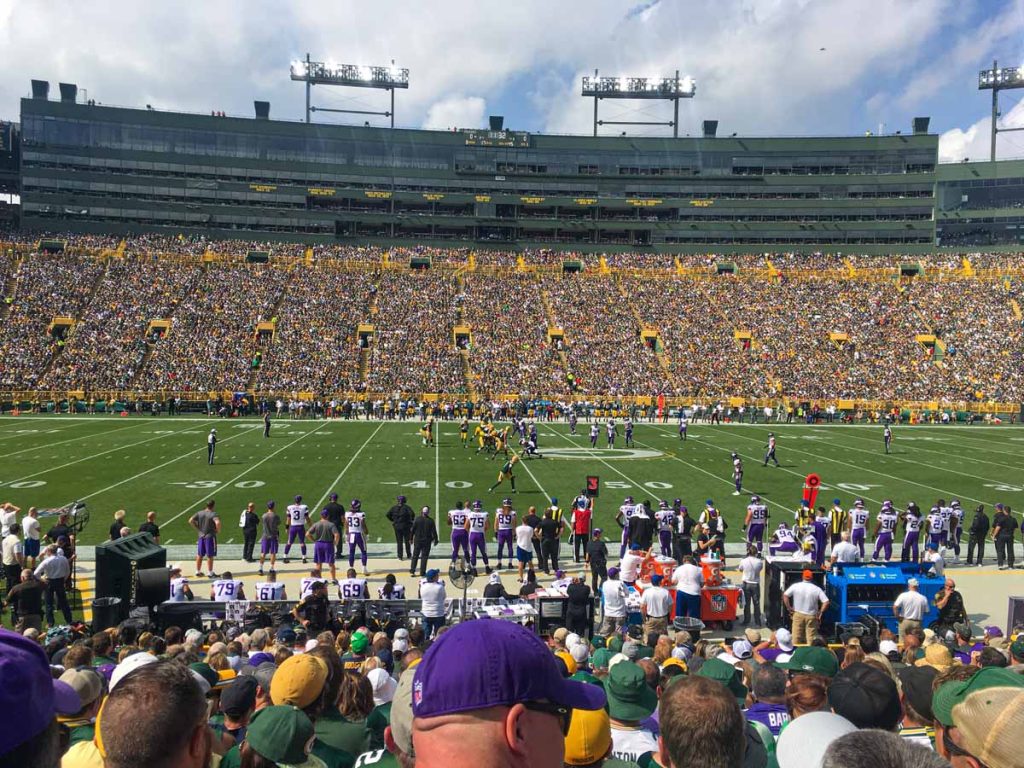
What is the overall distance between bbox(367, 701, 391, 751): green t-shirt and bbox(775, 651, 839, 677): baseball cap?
268 centimetres

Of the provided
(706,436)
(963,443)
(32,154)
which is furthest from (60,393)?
(963,443)

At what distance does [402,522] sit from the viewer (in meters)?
14.9

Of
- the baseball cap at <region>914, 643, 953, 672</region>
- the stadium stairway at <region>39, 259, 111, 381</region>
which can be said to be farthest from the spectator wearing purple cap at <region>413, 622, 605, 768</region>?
the stadium stairway at <region>39, 259, 111, 381</region>

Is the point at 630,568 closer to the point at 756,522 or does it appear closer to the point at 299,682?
the point at 756,522

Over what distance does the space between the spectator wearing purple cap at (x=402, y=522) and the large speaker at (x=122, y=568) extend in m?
4.89

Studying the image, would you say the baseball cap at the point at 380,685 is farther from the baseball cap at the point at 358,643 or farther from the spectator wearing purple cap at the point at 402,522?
the spectator wearing purple cap at the point at 402,522

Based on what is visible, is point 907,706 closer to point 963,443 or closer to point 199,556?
point 199,556

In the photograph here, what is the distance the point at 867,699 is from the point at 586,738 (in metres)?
1.55

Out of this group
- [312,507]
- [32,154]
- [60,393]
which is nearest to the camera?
[312,507]

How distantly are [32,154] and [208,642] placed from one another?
3047 inches

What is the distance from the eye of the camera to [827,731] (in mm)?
2744

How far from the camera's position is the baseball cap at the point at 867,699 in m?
3.54

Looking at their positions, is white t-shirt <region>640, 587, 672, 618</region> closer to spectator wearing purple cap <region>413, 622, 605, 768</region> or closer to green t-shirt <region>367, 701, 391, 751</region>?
green t-shirt <region>367, 701, 391, 751</region>

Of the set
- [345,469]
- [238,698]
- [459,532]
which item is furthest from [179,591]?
[345,469]
